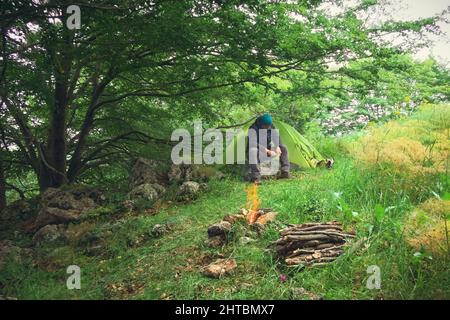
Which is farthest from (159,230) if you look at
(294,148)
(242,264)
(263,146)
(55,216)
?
(294,148)

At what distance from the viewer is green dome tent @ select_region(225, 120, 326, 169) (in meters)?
8.79

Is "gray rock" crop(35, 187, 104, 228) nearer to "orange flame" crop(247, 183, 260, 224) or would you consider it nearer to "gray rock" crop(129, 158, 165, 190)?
"gray rock" crop(129, 158, 165, 190)

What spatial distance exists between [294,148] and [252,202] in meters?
3.57

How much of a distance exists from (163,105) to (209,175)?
307 centimetres

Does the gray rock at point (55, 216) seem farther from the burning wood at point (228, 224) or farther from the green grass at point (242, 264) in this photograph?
the burning wood at point (228, 224)

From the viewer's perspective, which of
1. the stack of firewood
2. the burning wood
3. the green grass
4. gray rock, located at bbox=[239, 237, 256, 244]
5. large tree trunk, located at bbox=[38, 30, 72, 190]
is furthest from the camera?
large tree trunk, located at bbox=[38, 30, 72, 190]

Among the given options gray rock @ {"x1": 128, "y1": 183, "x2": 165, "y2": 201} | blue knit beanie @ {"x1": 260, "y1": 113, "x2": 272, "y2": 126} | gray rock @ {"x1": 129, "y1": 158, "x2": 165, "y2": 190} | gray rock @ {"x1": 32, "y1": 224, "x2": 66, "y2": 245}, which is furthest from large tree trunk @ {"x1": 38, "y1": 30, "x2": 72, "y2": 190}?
blue knit beanie @ {"x1": 260, "y1": 113, "x2": 272, "y2": 126}

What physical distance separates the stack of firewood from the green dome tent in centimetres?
498

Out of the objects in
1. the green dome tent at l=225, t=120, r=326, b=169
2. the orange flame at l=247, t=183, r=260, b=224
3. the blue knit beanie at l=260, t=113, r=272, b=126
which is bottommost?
the orange flame at l=247, t=183, r=260, b=224

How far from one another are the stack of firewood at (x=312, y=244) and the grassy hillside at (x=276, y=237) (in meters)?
0.10

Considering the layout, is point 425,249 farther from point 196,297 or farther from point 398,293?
point 196,297

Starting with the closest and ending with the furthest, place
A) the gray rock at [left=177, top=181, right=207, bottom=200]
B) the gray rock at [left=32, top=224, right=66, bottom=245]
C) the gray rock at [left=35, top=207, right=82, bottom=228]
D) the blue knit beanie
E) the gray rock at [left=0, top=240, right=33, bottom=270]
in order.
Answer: the gray rock at [left=0, top=240, right=33, bottom=270] < the gray rock at [left=32, top=224, right=66, bottom=245] < the gray rock at [left=35, top=207, right=82, bottom=228] < the gray rock at [left=177, top=181, right=207, bottom=200] < the blue knit beanie

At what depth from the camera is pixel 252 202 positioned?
5.69 meters
